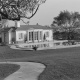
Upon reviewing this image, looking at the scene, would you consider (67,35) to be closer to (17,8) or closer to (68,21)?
(68,21)

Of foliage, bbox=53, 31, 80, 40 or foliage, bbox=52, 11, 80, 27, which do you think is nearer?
foliage, bbox=53, 31, 80, 40

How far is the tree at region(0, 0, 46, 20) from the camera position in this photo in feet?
31.4

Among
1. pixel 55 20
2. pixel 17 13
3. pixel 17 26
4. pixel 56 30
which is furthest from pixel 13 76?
pixel 55 20

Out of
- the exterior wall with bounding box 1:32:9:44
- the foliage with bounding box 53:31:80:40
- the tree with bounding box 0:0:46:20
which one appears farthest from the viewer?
the foliage with bounding box 53:31:80:40

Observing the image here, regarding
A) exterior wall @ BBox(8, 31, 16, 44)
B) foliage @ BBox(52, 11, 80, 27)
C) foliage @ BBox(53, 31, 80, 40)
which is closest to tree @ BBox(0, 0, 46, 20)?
exterior wall @ BBox(8, 31, 16, 44)

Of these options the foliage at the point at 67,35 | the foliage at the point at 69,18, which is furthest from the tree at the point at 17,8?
Answer: the foliage at the point at 69,18

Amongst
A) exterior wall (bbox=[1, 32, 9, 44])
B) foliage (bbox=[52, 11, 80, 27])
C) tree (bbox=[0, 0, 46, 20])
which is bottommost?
exterior wall (bbox=[1, 32, 9, 44])

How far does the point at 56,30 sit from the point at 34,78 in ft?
152

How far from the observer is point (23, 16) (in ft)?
33.6

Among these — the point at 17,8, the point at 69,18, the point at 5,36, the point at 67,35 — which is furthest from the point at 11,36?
the point at 17,8

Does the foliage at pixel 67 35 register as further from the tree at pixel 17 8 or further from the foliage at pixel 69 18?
the tree at pixel 17 8

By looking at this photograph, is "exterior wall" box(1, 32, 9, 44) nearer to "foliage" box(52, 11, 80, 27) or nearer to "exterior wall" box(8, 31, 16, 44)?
"exterior wall" box(8, 31, 16, 44)

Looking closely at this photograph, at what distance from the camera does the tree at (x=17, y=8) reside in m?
9.56

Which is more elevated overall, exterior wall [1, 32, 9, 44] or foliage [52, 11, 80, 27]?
foliage [52, 11, 80, 27]
